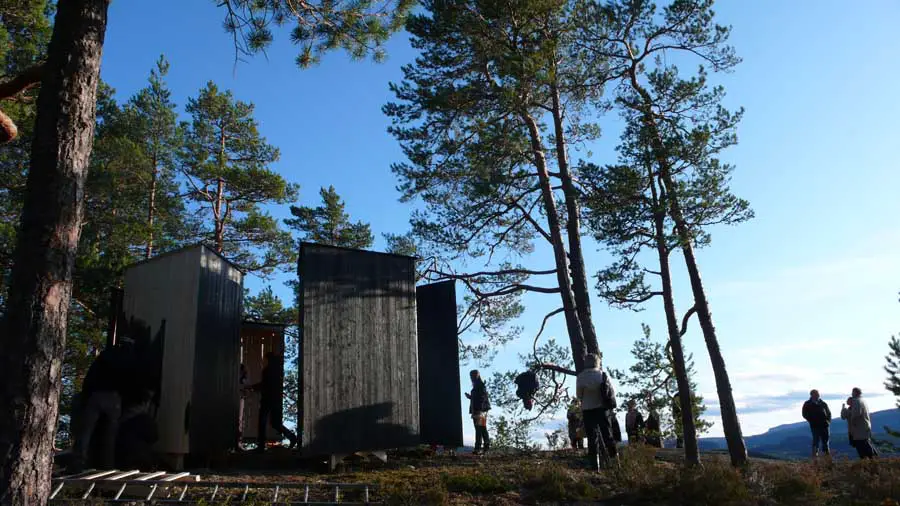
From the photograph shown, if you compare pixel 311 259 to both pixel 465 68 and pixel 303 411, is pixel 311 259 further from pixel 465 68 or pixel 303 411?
pixel 465 68

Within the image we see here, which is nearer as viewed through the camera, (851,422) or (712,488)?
(712,488)

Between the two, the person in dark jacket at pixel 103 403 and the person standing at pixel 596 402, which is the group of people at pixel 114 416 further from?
the person standing at pixel 596 402

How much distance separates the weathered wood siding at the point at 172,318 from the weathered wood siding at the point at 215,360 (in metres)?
0.12

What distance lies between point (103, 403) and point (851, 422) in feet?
41.8

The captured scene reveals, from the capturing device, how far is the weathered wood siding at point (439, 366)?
1202 centimetres

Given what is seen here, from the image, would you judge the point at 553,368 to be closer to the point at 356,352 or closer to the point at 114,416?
the point at 356,352

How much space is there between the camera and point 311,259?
1034 centimetres

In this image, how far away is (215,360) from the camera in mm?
10570

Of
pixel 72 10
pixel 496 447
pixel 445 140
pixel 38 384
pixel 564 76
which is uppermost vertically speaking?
pixel 564 76

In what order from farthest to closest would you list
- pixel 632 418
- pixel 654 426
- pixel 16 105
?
pixel 654 426 → pixel 632 418 → pixel 16 105

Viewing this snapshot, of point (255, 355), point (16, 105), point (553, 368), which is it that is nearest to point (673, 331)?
point (553, 368)

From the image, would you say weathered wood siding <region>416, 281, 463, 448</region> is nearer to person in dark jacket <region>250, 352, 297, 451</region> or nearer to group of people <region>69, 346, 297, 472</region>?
person in dark jacket <region>250, 352, 297, 451</region>

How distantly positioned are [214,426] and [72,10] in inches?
264

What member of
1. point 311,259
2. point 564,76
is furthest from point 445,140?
point 311,259
